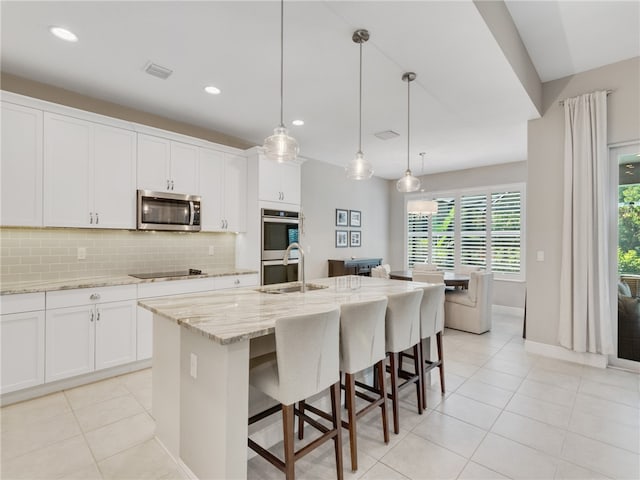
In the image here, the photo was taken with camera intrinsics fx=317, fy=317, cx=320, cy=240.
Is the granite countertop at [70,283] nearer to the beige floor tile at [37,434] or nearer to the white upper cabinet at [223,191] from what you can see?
the white upper cabinet at [223,191]

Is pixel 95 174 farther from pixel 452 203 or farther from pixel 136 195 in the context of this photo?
pixel 452 203

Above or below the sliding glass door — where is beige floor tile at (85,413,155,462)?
below

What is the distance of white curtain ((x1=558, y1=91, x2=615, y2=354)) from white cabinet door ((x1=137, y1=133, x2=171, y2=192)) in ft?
15.0

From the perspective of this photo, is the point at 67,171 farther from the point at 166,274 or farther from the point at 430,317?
the point at 430,317

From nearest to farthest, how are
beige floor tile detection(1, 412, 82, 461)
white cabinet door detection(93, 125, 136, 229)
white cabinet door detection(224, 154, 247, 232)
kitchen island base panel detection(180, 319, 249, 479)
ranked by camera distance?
kitchen island base panel detection(180, 319, 249, 479)
beige floor tile detection(1, 412, 82, 461)
white cabinet door detection(93, 125, 136, 229)
white cabinet door detection(224, 154, 247, 232)

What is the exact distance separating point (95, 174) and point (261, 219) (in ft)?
6.25

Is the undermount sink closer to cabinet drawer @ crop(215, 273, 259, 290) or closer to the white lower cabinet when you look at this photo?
cabinet drawer @ crop(215, 273, 259, 290)

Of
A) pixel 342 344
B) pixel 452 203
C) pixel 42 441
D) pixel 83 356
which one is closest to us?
pixel 342 344

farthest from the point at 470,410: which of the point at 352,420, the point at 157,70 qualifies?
the point at 157,70

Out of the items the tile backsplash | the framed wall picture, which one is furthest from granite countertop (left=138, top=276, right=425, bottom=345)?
the framed wall picture

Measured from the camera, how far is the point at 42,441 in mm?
2176

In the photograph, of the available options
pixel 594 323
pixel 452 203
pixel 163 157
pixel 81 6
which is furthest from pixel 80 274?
pixel 452 203

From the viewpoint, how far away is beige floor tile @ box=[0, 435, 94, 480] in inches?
73.6

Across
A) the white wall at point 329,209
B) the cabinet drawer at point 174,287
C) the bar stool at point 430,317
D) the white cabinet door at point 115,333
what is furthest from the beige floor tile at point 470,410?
the white wall at point 329,209
